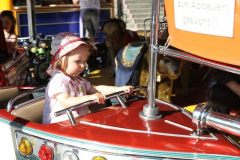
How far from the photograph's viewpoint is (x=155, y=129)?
2.02 metres

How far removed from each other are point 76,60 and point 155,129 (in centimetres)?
78

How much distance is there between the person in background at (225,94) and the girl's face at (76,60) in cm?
135

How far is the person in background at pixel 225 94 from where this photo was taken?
3.09 m

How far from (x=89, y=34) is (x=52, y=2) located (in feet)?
6.74

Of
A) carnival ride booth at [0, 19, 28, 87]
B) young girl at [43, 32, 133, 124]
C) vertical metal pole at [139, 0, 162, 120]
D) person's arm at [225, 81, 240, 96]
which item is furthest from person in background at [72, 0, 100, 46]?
vertical metal pole at [139, 0, 162, 120]

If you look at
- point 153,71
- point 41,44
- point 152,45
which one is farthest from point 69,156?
point 41,44

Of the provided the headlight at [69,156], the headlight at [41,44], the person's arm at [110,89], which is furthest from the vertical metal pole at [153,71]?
the headlight at [41,44]

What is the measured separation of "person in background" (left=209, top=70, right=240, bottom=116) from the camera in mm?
3088

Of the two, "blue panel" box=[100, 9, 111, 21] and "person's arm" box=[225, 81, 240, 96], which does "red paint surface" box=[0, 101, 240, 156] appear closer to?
"person's arm" box=[225, 81, 240, 96]

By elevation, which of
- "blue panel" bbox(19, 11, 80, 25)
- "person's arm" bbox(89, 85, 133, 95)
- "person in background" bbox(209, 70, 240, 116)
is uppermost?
"blue panel" bbox(19, 11, 80, 25)

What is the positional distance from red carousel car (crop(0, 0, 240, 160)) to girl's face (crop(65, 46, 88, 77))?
0.34 metres

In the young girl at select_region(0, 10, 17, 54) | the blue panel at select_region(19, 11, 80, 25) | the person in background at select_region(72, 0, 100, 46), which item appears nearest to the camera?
the young girl at select_region(0, 10, 17, 54)

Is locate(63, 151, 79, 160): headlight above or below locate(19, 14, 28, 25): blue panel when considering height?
below

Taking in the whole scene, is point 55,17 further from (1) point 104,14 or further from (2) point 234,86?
(2) point 234,86
